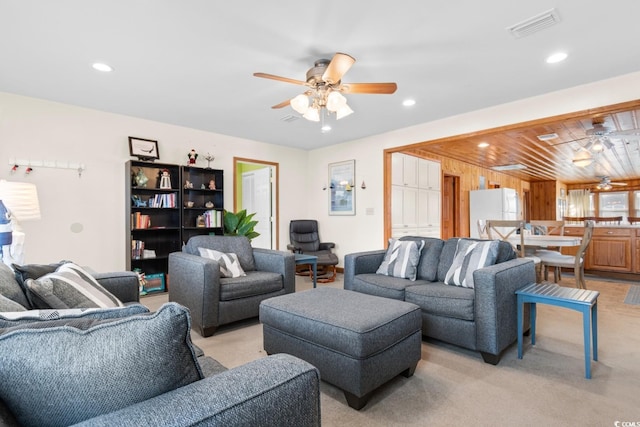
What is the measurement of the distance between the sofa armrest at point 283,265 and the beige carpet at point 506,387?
0.61 meters

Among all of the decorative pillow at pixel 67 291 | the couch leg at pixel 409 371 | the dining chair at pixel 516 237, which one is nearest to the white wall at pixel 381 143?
the dining chair at pixel 516 237

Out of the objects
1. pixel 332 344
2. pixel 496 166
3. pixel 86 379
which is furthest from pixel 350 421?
pixel 496 166

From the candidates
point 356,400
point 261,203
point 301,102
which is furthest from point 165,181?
point 356,400

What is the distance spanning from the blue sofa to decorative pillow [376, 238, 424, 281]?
8 cm

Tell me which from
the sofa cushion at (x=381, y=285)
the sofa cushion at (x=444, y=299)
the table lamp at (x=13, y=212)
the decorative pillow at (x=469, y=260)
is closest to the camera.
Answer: the sofa cushion at (x=444, y=299)

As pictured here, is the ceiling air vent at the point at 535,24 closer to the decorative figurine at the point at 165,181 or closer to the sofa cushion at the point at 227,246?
the sofa cushion at the point at 227,246

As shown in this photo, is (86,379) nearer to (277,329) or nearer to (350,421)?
(350,421)

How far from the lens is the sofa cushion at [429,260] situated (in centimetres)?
293

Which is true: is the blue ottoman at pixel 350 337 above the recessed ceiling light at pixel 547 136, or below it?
below

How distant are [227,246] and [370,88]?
6.85 ft

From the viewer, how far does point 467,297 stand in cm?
230

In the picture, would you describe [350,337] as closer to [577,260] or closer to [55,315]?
[55,315]

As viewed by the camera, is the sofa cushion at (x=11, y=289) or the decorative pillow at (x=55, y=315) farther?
the sofa cushion at (x=11, y=289)

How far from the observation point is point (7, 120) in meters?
3.40
